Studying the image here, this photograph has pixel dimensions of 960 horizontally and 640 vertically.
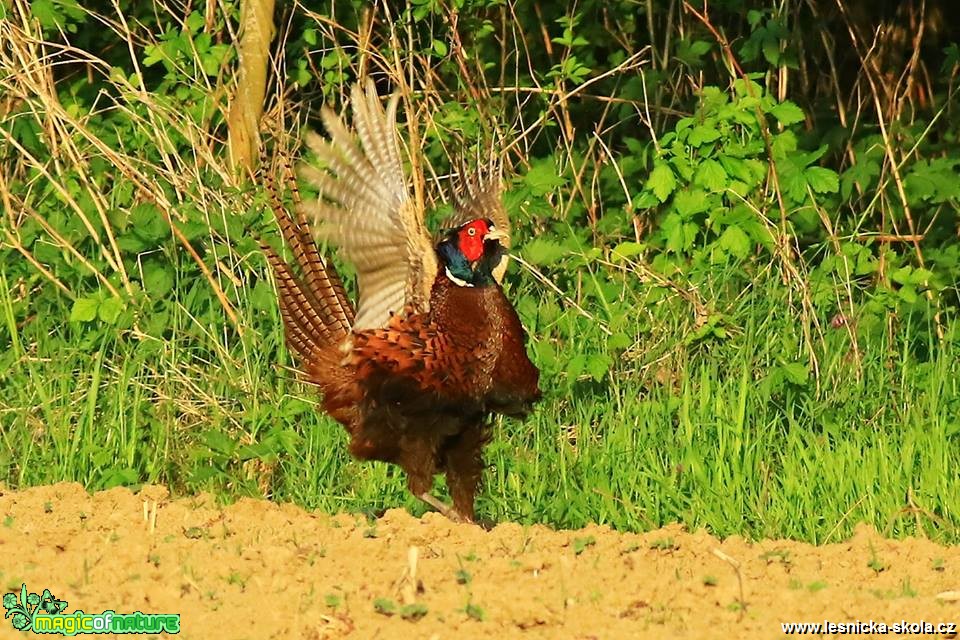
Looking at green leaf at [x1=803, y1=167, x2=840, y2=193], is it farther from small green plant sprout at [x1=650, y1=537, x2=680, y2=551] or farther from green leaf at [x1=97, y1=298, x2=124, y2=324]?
green leaf at [x1=97, y1=298, x2=124, y2=324]

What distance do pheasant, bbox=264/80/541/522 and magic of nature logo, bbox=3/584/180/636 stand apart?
5.35ft

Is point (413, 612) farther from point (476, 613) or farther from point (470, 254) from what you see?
point (470, 254)

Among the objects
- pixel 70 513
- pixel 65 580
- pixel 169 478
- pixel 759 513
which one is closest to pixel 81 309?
pixel 169 478

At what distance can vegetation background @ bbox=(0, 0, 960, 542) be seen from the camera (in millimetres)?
5957

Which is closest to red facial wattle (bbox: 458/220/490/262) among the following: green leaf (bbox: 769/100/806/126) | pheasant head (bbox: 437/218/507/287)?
pheasant head (bbox: 437/218/507/287)

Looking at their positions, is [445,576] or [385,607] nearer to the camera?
[385,607]

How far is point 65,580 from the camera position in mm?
4336

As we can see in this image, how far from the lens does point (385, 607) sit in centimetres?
402

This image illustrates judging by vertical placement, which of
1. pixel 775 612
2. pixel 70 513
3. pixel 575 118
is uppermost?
pixel 575 118

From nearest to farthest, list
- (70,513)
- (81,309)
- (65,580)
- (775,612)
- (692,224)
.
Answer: (775,612) → (65,580) → (70,513) → (81,309) → (692,224)

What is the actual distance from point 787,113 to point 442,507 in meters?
2.73

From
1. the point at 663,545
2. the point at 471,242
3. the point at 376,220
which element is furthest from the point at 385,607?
the point at 376,220

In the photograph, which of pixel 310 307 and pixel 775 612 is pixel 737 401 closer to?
pixel 310 307

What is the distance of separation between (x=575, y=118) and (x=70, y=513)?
15.1 feet
